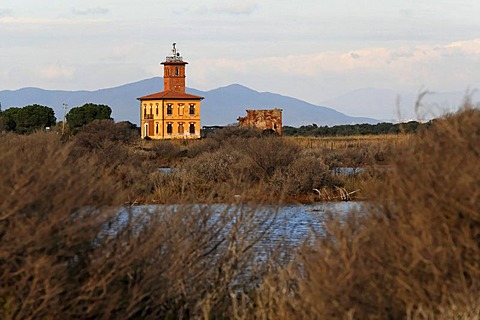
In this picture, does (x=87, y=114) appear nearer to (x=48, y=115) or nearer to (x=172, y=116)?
(x=48, y=115)

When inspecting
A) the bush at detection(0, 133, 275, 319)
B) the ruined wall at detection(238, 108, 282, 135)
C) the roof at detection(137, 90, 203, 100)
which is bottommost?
the bush at detection(0, 133, 275, 319)

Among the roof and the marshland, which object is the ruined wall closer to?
the roof

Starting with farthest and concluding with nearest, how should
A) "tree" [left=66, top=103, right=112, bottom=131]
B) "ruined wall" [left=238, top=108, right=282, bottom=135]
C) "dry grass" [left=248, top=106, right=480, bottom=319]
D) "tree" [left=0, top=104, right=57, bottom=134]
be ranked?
"tree" [left=66, top=103, right=112, bottom=131], "ruined wall" [left=238, top=108, right=282, bottom=135], "tree" [left=0, top=104, right=57, bottom=134], "dry grass" [left=248, top=106, right=480, bottom=319]

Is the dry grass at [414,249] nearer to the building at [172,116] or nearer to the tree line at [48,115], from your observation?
the tree line at [48,115]

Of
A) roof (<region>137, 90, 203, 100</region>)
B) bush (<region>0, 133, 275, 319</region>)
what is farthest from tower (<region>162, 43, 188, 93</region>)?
bush (<region>0, 133, 275, 319</region>)

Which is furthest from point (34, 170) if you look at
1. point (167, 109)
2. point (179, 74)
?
point (179, 74)

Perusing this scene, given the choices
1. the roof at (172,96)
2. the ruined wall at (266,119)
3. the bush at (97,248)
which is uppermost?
the roof at (172,96)

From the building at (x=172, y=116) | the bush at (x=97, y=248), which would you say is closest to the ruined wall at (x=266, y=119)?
the building at (x=172, y=116)

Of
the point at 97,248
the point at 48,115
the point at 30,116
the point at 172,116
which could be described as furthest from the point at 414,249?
the point at 172,116

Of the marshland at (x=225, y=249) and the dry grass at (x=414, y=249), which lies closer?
the marshland at (x=225, y=249)

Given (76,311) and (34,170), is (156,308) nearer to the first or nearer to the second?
(76,311)

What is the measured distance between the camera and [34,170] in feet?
26.9

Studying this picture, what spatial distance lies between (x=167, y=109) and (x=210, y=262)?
284 ft

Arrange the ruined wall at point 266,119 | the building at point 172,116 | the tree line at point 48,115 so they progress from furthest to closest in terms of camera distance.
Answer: the building at point 172,116
the tree line at point 48,115
the ruined wall at point 266,119
